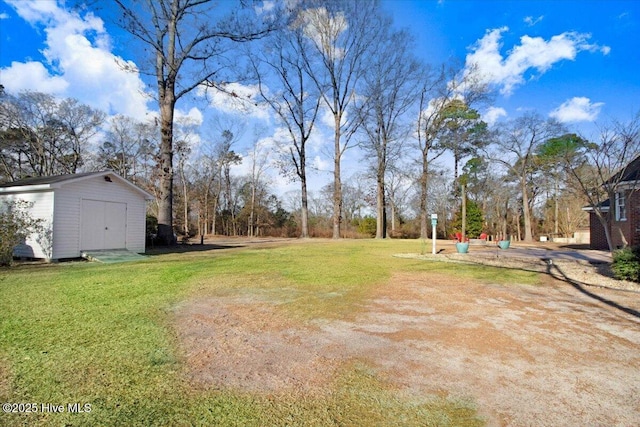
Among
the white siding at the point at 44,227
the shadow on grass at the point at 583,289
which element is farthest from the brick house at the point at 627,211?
the white siding at the point at 44,227

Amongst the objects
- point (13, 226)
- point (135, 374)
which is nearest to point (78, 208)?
point (13, 226)

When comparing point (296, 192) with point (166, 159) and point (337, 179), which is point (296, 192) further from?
point (166, 159)

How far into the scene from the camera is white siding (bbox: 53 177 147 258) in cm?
996

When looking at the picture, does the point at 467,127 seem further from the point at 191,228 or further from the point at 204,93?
the point at 191,228

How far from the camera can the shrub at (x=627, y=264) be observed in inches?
269

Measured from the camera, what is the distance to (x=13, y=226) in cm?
881

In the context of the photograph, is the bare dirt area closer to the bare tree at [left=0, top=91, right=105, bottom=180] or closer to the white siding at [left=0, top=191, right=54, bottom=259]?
the white siding at [left=0, top=191, right=54, bottom=259]

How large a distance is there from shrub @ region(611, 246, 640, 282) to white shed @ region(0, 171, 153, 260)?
14453mm

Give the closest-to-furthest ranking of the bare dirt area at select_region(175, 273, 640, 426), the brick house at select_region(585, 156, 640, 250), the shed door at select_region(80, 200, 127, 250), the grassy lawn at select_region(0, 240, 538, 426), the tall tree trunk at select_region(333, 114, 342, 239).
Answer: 1. the grassy lawn at select_region(0, 240, 538, 426)
2. the bare dirt area at select_region(175, 273, 640, 426)
3. the brick house at select_region(585, 156, 640, 250)
4. the shed door at select_region(80, 200, 127, 250)
5. the tall tree trunk at select_region(333, 114, 342, 239)

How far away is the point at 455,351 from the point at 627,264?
257 inches

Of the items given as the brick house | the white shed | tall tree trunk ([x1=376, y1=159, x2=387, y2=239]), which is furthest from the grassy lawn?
tall tree trunk ([x1=376, y1=159, x2=387, y2=239])

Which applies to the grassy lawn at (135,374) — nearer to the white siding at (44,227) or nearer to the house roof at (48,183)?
the white siding at (44,227)

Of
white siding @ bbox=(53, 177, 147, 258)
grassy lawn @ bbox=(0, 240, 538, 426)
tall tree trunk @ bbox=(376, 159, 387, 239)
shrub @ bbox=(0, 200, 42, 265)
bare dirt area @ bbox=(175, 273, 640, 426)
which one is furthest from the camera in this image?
tall tree trunk @ bbox=(376, 159, 387, 239)

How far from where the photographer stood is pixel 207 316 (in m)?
4.19
